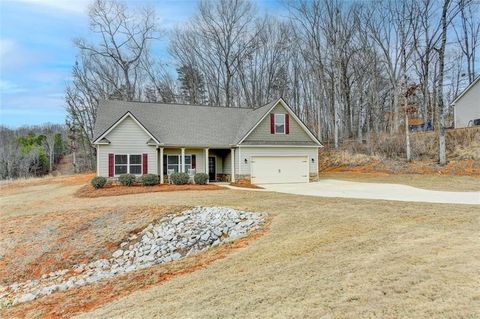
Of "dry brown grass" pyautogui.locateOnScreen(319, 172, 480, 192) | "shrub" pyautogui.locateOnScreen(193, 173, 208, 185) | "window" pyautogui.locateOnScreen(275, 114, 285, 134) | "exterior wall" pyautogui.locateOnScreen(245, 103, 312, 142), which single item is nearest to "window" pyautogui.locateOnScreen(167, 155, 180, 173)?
"shrub" pyautogui.locateOnScreen(193, 173, 208, 185)

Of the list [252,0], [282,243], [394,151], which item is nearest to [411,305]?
[282,243]

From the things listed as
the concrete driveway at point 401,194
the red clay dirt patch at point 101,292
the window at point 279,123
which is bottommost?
the red clay dirt patch at point 101,292

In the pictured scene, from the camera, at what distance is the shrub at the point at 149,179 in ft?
60.0

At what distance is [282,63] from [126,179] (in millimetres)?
27184

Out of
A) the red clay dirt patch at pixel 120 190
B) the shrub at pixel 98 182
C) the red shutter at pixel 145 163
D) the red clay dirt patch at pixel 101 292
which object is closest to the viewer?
the red clay dirt patch at pixel 101 292

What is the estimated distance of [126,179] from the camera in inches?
718

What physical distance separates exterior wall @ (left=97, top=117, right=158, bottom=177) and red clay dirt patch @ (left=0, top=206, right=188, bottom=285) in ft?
23.3

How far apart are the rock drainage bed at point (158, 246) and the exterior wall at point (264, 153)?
9.71 meters

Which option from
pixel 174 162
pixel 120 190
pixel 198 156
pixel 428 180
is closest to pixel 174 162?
pixel 174 162

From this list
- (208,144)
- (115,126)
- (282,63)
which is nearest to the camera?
(115,126)

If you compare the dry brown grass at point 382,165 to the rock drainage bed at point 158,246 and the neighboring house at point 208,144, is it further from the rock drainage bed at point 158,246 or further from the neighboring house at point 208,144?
the rock drainage bed at point 158,246

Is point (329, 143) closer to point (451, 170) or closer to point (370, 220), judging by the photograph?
point (451, 170)

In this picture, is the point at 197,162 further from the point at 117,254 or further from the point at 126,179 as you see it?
the point at 117,254

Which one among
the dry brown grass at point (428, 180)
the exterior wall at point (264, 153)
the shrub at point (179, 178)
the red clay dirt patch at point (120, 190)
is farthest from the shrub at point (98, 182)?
the dry brown grass at point (428, 180)
